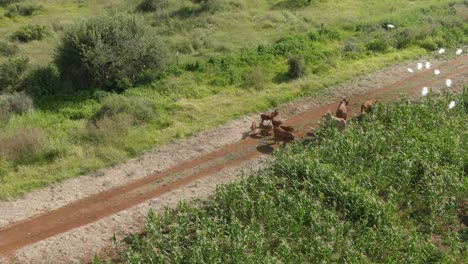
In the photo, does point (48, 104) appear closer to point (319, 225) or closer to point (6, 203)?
point (6, 203)

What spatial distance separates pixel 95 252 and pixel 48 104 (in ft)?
35.7

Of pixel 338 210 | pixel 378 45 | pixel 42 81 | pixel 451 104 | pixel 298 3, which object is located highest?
pixel 298 3

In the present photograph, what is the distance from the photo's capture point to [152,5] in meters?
38.2

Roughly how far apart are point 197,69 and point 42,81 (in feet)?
25.6

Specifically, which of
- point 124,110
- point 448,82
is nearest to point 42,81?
point 124,110

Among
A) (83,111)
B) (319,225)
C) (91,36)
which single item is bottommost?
(319,225)

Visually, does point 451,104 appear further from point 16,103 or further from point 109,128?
point 16,103

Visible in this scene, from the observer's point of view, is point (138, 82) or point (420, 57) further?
point (420, 57)

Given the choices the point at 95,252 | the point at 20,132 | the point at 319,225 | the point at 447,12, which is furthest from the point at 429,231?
the point at 447,12

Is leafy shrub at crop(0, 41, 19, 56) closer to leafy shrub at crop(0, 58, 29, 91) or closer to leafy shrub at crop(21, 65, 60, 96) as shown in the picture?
leafy shrub at crop(0, 58, 29, 91)

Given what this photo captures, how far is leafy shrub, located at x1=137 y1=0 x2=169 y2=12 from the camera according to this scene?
3809cm

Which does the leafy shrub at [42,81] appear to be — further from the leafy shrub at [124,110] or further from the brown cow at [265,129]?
the brown cow at [265,129]

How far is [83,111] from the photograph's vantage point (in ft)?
78.7

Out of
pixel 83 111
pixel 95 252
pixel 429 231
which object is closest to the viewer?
pixel 95 252
